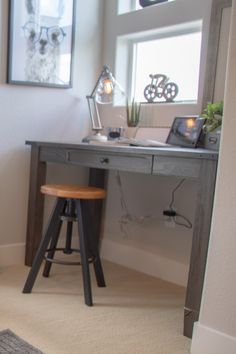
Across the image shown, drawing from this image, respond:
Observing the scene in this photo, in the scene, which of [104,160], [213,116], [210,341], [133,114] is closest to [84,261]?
[104,160]

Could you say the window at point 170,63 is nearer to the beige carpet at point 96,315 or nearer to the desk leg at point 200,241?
the desk leg at point 200,241

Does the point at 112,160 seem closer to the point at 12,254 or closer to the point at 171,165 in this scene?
the point at 171,165

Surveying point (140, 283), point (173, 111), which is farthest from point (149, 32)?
point (140, 283)

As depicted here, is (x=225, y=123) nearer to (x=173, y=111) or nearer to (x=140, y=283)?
(x=173, y=111)

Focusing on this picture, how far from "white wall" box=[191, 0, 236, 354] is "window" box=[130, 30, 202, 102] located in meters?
1.08

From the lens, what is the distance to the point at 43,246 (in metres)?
2.37

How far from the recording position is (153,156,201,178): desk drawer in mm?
1950

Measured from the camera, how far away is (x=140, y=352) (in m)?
1.79

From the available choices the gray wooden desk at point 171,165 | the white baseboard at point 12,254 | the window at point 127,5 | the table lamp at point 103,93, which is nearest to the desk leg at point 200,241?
the gray wooden desk at point 171,165

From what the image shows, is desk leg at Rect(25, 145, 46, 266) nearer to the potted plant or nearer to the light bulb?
the light bulb

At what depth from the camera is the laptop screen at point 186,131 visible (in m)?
2.38

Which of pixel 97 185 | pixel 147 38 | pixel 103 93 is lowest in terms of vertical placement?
pixel 97 185

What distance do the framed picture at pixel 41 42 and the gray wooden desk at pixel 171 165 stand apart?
0.47 meters

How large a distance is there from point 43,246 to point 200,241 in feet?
2.92
